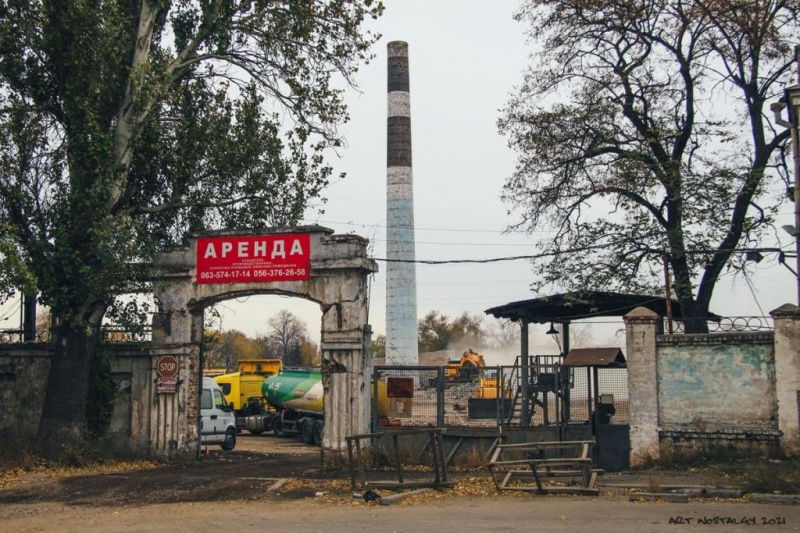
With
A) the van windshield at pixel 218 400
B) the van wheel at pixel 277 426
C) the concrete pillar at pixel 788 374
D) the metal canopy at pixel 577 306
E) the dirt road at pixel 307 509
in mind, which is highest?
the metal canopy at pixel 577 306

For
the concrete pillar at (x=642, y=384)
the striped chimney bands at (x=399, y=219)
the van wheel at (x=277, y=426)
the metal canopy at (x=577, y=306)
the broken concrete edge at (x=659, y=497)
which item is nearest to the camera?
the broken concrete edge at (x=659, y=497)

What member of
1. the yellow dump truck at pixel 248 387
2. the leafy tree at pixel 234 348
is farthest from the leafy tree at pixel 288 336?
the yellow dump truck at pixel 248 387

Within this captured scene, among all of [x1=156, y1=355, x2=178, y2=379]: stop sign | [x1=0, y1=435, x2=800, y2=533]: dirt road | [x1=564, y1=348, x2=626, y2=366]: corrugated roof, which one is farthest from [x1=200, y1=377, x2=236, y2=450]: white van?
[x1=564, y1=348, x2=626, y2=366]: corrugated roof

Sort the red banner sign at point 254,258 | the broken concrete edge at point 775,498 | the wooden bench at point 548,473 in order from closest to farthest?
the broken concrete edge at point 775,498
the wooden bench at point 548,473
the red banner sign at point 254,258

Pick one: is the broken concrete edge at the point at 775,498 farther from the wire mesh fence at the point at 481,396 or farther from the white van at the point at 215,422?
the white van at the point at 215,422

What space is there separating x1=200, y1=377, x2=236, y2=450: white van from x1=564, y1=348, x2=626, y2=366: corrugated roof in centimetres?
1231

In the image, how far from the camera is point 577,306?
73.3ft

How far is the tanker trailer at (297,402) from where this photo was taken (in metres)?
31.5

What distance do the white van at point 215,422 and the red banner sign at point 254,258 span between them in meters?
7.43

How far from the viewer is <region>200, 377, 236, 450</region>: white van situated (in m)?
27.4

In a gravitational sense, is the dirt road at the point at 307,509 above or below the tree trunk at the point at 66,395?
below

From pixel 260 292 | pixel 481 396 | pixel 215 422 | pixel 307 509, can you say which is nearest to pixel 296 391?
pixel 215 422

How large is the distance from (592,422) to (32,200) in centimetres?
1426

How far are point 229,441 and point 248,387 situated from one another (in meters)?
11.1
